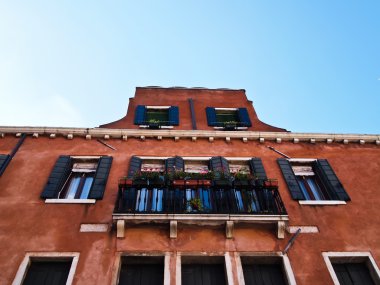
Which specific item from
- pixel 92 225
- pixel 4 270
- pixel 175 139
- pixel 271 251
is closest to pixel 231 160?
pixel 175 139

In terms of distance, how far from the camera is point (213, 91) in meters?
13.4

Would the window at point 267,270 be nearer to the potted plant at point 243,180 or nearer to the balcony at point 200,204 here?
the balcony at point 200,204

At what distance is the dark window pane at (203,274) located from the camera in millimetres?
6680

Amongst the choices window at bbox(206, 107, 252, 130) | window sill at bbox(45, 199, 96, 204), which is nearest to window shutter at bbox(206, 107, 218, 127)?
window at bbox(206, 107, 252, 130)

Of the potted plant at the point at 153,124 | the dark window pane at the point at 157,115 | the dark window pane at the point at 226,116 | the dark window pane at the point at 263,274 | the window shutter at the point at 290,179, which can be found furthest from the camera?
the dark window pane at the point at 226,116

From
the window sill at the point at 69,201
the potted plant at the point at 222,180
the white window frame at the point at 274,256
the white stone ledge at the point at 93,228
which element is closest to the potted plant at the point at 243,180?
the potted plant at the point at 222,180

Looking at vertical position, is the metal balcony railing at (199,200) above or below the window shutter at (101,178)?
below

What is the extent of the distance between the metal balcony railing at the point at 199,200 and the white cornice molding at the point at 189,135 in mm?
2500

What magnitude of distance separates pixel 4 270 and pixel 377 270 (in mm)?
7332

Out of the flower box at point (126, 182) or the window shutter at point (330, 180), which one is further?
the window shutter at point (330, 180)

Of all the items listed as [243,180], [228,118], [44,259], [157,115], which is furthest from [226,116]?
[44,259]

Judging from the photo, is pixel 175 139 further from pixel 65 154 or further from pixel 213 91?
pixel 213 91

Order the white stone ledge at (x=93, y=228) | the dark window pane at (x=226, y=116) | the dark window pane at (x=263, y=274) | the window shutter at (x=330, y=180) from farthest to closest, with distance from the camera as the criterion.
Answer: the dark window pane at (x=226, y=116) → the window shutter at (x=330, y=180) → the white stone ledge at (x=93, y=228) → the dark window pane at (x=263, y=274)

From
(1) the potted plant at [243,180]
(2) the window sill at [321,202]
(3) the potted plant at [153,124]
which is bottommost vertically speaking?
(2) the window sill at [321,202]
